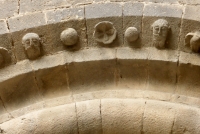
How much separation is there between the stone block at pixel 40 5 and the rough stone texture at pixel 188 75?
1157 millimetres

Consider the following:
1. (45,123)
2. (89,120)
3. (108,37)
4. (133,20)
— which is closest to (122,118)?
(89,120)

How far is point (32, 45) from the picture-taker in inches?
124

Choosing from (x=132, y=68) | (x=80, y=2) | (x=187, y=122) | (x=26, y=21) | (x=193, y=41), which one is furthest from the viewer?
(x=80, y=2)

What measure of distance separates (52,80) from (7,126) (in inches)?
21.8

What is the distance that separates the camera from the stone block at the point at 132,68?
3119mm

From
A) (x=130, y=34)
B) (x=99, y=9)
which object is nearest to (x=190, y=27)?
(x=130, y=34)

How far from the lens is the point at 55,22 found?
10.6ft

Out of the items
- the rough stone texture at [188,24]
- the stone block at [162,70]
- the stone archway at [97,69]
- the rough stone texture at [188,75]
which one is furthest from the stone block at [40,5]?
the rough stone texture at [188,75]

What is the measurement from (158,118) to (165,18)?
0.88 meters

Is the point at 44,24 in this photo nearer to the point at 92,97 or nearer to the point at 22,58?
→ the point at 22,58

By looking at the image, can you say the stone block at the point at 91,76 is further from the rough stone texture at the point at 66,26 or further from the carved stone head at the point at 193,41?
the carved stone head at the point at 193,41

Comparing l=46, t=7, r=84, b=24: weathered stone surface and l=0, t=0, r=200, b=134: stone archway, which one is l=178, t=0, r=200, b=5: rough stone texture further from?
l=46, t=7, r=84, b=24: weathered stone surface

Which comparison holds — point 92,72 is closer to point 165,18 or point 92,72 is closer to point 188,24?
point 165,18

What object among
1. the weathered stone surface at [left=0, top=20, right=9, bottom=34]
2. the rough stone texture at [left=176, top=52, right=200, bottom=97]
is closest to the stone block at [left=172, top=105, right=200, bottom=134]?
the rough stone texture at [left=176, top=52, right=200, bottom=97]
